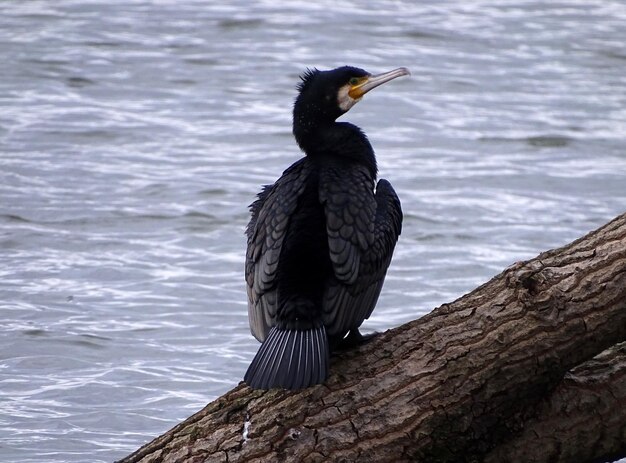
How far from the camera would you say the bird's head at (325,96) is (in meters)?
5.20

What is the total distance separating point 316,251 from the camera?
4.61 metres

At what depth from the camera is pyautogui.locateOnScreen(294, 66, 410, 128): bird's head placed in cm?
520

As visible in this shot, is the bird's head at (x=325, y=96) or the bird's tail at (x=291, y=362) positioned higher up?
the bird's head at (x=325, y=96)

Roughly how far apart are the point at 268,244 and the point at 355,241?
0.32m

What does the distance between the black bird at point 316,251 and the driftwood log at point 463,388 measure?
175 millimetres

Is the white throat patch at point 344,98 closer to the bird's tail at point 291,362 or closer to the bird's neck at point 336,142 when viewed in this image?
the bird's neck at point 336,142

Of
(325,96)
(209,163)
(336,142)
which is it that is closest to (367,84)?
(325,96)

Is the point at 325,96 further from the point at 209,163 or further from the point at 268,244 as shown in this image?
the point at 209,163

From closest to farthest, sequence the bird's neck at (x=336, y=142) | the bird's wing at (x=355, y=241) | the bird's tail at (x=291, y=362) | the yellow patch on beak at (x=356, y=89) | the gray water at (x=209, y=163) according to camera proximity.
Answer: the bird's tail at (x=291, y=362) < the bird's wing at (x=355, y=241) < the bird's neck at (x=336, y=142) < the yellow patch on beak at (x=356, y=89) < the gray water at (x=209, y=163)

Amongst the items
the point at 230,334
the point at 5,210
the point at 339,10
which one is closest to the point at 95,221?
the point at 5,210

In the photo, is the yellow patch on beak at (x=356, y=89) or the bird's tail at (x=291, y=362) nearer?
the bird's tail at (x=291, y=362)

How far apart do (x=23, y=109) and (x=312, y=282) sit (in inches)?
328

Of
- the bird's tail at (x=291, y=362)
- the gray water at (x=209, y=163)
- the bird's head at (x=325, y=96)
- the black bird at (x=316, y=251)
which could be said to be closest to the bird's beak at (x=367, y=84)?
the bird's head at (x=325, y=96)

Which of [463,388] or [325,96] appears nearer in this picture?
[463,388]
